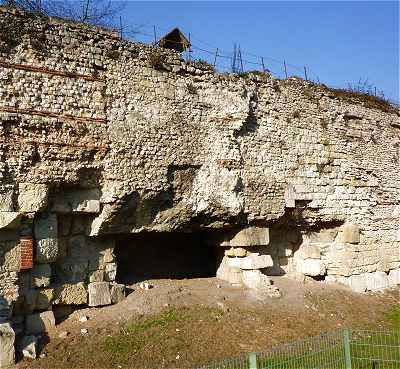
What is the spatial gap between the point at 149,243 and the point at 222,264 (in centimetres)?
185

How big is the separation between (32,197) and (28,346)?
234 cm

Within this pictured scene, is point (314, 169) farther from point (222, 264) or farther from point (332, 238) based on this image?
point (222, 264)

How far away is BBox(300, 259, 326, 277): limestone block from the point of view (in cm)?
1195

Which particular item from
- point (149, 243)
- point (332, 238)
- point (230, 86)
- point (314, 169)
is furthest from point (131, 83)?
point (332, 238)

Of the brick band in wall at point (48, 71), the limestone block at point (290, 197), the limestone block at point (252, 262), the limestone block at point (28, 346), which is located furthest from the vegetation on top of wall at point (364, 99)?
the limestone block at point (28, 346)

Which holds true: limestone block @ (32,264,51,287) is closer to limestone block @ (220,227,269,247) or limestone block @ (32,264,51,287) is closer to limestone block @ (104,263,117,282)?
limestone block @ (104,263,117,282)

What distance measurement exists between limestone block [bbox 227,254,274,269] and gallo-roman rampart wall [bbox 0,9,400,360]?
0.09 feet

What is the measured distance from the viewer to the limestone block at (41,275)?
8008 millimetres

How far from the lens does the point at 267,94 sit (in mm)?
11094

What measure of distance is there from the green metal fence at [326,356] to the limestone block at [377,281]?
398 cm

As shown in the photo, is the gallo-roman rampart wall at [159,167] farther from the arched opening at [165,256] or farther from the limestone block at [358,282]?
the arched opening at [165,256]

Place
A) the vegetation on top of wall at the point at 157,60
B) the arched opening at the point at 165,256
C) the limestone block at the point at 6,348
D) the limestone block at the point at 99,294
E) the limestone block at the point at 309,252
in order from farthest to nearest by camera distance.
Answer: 1. the limestone block at the point at 309,252
2. the arched opening at the point at 165,256
3. the vegetation on top of wall at the point at 157,60
4. the limestone block at the point at 99,294
5. the limestone block at the point at 6,348

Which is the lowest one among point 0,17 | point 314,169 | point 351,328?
point 351,328

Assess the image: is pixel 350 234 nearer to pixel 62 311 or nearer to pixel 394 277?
pixel 394 277
